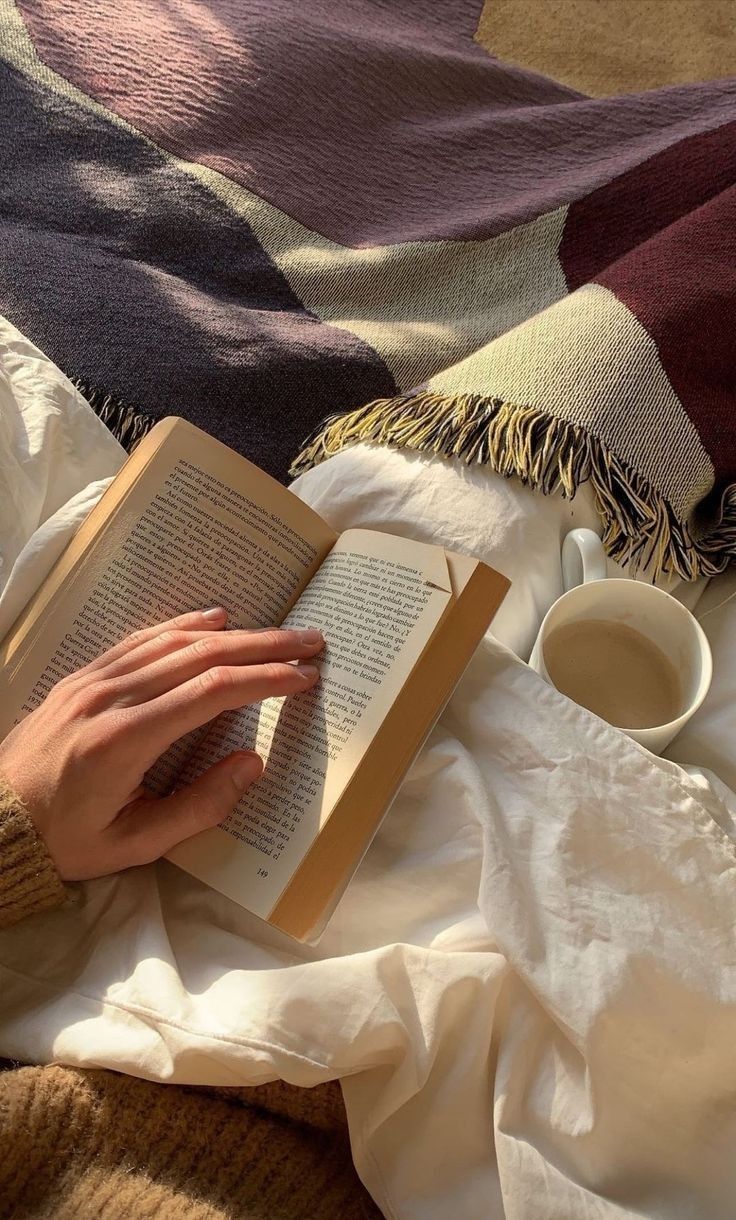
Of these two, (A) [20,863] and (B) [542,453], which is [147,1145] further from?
(B) [542,453]

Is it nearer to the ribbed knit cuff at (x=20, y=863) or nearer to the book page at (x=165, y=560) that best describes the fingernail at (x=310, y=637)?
the book page at (x=165, y=560)

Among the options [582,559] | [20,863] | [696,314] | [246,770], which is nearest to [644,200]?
[696,314]

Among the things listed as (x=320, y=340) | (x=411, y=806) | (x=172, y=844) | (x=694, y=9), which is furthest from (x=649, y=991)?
(x=694, y=9)

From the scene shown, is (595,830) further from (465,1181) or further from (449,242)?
(449,242)

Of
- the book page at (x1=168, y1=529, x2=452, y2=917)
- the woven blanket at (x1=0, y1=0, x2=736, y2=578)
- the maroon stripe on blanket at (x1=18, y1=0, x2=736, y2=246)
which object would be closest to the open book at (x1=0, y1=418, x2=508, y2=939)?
the book page at (x1=168, y1=529, x2=452, y2=917)

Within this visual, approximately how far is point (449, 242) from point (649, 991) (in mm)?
664

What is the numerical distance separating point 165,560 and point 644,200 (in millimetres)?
573

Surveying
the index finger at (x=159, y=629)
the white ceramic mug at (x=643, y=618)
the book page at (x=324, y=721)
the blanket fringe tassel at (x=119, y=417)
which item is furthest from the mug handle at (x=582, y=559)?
the blanket fringe tassel at (x=119, y=417)

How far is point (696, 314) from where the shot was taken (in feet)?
2.37

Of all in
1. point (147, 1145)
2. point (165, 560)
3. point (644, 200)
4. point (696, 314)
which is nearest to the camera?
point (147, 1145)

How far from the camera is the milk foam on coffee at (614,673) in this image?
628mm

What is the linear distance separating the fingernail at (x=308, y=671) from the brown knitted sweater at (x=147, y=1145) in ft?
0.59

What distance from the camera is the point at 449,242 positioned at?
87 cm

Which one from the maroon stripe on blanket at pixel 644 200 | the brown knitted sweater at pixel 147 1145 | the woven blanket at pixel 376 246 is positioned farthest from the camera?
the maroon stripe on blanket at pixel 644 200
